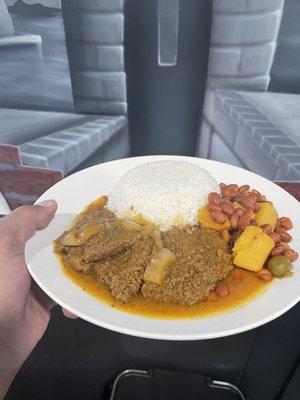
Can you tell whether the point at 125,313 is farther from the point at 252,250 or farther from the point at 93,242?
the point at 252,250

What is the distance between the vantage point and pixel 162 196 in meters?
2.21

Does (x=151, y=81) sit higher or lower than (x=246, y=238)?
higher

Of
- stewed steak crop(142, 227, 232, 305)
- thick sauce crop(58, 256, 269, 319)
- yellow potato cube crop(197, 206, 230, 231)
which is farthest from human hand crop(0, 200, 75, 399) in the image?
yellow potato cube crop(197, 206, 230, 231)

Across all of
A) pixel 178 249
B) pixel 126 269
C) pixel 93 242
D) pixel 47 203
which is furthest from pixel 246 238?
pixel 47 203

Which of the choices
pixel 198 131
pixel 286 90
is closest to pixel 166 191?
pixel 198 131

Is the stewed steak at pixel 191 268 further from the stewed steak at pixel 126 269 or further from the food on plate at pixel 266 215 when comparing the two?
the food on plate at pixel 266 215

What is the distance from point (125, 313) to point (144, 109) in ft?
4.79

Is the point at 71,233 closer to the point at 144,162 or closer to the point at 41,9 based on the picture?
the point at 144,162

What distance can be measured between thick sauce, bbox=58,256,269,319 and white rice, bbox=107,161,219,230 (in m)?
0.54

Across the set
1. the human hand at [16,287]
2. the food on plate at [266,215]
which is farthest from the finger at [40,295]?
the food on plate at [266,215]

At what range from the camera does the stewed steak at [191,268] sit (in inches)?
64.6

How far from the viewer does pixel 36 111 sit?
105 inches

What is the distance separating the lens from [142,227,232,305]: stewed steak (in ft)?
5.38

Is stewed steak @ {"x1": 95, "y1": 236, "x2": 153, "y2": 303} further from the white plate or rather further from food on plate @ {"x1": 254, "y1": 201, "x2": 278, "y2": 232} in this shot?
food on plate @ {"x1": 254, "y1": 201, "x2": 278, "y2": 232}
